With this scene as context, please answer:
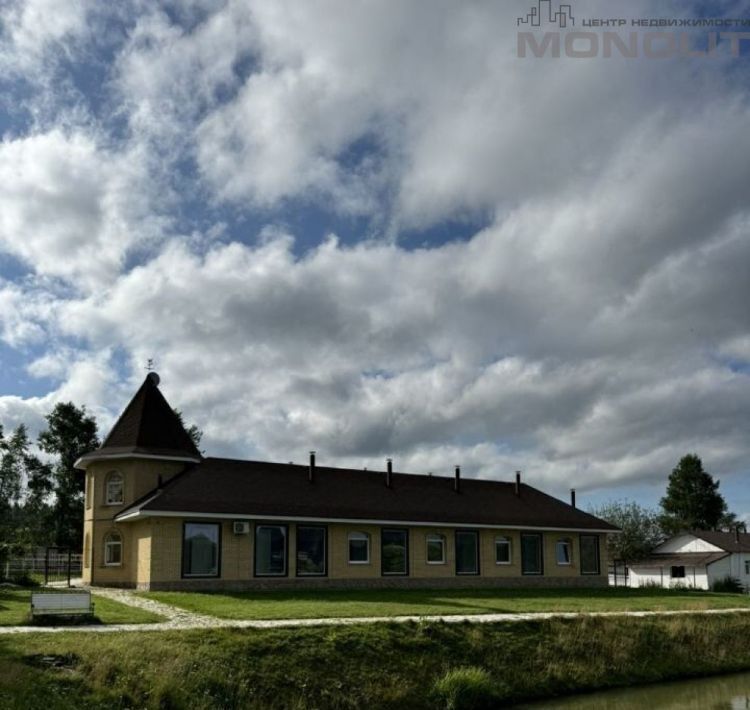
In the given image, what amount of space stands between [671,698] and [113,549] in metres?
18.9

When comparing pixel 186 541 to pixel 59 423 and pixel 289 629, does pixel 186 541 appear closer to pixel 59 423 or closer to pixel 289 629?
pixel 289 629

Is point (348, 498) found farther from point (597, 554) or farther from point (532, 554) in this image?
point (597, 554)

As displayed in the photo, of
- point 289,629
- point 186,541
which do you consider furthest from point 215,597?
point 289,629

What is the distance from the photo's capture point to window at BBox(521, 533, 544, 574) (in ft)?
118

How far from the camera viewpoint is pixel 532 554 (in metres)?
36.4

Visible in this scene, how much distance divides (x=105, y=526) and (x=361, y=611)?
12659 mm

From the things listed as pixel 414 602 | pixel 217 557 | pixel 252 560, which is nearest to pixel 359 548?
pixel 252 560

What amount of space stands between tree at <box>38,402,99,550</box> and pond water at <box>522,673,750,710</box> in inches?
1314

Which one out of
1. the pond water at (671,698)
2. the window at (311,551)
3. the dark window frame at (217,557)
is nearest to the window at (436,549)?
the window at (311,551)

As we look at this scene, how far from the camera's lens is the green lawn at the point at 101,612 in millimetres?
18523

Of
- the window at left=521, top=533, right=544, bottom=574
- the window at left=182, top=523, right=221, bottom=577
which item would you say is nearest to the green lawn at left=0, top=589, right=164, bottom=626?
the window at left=182, top=523, right=221, bottom=577

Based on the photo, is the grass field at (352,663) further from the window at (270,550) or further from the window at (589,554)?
the window at (589,554)

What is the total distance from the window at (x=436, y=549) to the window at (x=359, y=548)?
2805 mm

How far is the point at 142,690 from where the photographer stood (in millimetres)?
14570
